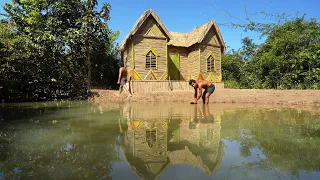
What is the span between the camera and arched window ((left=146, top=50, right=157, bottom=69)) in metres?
18.6

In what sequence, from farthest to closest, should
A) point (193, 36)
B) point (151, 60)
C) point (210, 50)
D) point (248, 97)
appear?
point (193, 36)
point (210, 50)
point (151, 60)
point (248, 97)

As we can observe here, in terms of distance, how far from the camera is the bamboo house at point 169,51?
59.7 feet

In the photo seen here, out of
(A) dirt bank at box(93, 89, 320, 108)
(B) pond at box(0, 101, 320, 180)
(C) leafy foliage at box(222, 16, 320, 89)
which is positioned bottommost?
(B) pond at box(0, 101, 320, 180)

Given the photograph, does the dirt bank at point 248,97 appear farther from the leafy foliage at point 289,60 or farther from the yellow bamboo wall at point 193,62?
the yellow bamboo wall at point 193,62

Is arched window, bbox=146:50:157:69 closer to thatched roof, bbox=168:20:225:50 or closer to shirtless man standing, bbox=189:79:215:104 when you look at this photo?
thatched roof, bbox=168:20:225:50

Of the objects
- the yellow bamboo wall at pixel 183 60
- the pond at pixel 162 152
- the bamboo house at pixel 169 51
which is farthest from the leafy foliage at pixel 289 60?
the pond at pixel 162 152

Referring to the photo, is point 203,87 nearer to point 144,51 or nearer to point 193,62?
point 144,51

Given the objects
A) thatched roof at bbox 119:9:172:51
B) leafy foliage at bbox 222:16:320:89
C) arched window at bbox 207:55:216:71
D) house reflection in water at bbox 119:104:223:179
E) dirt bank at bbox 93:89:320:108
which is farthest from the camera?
arched window at bbox 207:55:216:71

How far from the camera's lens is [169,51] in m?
21.0

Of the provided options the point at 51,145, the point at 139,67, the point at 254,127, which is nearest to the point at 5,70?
the point at 139,67

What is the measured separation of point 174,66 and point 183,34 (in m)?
3.85

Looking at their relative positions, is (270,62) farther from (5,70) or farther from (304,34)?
(5,70)

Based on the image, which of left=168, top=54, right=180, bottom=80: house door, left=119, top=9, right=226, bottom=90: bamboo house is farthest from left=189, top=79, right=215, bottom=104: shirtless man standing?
left=168, top=54, right=180, bottom=80: house door

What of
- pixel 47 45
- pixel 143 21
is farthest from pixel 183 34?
pixel 47 45
